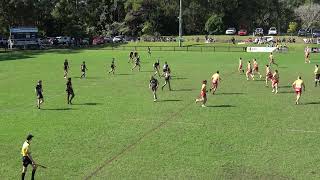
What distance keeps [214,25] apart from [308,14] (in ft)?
62.8

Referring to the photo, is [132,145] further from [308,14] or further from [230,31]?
[308,14]

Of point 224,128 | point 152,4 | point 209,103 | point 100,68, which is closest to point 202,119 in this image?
point 224,128

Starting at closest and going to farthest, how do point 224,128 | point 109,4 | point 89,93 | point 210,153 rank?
point 210,153, point 224,128, point 89,93, point 109,4

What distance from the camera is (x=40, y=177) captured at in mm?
16234

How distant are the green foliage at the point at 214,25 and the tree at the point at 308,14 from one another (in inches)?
656

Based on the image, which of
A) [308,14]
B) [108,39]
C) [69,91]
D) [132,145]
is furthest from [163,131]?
[308,14]

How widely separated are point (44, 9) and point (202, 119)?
76.6 meters

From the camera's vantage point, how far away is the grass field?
16.8 meters

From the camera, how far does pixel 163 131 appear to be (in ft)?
71.8

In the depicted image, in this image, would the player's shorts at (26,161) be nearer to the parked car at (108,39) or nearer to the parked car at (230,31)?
the parked car at (108,39)

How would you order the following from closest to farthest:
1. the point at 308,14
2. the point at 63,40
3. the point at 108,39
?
the point at 63,40 → the point at 108,39 → the point at 308,14

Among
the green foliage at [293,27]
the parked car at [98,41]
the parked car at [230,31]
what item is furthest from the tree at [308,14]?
the parked car at [98,41]

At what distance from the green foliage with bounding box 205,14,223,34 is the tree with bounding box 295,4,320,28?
16.7 meters

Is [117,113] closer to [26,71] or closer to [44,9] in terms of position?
[26,71]
